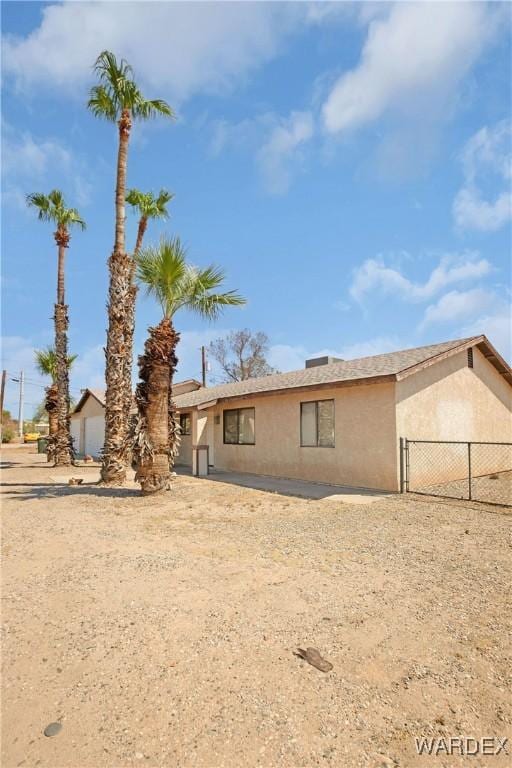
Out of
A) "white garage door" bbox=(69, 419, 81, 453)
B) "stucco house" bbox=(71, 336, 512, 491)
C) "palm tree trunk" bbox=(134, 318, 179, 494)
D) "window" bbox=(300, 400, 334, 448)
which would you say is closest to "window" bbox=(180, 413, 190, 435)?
"stucco house" bbox=(71, 336, 512, 491)

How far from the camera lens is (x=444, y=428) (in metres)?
12.2

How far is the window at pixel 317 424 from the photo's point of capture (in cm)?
1227

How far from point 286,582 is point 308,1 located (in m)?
11.6

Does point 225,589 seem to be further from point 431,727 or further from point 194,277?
point 194,277

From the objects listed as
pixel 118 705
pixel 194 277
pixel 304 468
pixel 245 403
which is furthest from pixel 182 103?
pixel 118 705

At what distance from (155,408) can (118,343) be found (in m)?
3.24

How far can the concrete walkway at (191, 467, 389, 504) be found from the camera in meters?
9.94

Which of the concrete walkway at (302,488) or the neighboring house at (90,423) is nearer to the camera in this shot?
the concrete walkway at (302,488)

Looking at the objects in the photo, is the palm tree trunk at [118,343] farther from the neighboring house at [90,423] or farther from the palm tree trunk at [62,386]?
the neighboring house at [90,423]

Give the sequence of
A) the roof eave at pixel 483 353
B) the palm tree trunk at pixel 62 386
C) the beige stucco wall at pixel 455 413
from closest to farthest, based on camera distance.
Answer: the roof eave at pixel 483 353 → the beige stucco wall at pixel 455 413 → the palm tree trunk at pixel 62 386

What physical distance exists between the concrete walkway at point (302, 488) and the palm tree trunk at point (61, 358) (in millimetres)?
8535

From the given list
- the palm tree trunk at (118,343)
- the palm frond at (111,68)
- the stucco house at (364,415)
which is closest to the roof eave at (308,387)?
the stucco house at (364,415)

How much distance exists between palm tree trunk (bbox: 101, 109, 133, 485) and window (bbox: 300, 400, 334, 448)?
563 centimetres

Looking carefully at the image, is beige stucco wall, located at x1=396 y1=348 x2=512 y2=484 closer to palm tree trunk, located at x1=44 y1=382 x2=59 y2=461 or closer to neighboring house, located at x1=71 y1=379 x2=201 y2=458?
palm tree trunk, located at x1=44 y1=382 x2=59 y2=461
